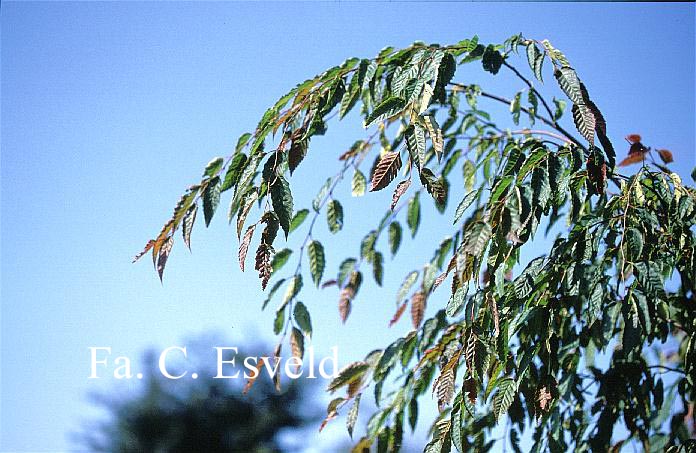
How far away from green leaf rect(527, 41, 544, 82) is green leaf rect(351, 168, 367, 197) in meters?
0.42

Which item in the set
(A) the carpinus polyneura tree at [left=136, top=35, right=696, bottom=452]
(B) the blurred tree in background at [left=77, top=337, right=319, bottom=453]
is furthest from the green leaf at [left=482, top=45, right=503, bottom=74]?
(B) the blurred tree in background at [left=77, top=337, right=319, bottom=453]

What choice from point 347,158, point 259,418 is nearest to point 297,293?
point 347,158

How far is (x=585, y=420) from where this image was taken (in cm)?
125

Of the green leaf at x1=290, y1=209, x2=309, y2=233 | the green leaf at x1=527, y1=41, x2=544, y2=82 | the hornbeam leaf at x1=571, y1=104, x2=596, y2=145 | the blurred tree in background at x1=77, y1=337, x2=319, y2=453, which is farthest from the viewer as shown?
the blurred tree in background at x1=77, y1=337, x2=319, y2=453

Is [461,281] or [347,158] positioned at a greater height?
[347,158]

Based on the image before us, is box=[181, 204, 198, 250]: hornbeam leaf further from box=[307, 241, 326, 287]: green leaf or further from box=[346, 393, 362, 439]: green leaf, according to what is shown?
box=[346, 393, 362, 439]: green leaf

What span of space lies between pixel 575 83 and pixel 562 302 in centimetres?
29

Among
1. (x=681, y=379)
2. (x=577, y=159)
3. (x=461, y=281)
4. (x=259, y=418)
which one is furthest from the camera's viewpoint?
(x=259, y=418)

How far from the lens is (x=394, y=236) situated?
1519mm

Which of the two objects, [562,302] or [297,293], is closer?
[562,302]

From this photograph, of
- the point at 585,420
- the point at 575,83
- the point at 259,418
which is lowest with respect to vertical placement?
the point at 585,420

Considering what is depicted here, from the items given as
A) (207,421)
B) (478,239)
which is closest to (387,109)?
(478,239)

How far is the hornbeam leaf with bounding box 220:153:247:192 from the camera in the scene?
101cm

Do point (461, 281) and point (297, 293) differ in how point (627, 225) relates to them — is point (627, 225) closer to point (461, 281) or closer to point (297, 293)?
point (461, 281)
